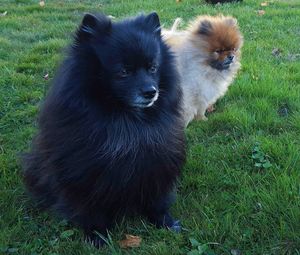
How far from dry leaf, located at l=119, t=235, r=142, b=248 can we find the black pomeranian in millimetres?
143

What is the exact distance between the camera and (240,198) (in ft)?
9.28

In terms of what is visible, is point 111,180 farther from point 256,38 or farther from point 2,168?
point 256,38

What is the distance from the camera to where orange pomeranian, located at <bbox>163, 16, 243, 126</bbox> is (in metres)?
4.23

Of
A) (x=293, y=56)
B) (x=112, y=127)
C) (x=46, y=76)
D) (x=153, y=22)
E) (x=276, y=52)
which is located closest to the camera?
(x=112, y=127)

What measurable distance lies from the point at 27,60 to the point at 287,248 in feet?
13.9

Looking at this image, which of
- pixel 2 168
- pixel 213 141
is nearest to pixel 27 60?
pixel 2 168

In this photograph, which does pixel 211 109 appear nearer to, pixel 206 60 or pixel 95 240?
pixel 206 60

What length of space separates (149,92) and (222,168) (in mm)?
1170

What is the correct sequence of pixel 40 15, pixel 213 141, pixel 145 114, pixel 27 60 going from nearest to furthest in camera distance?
pixel 145 114 → pixel 213 141 → pixel 27 60 → pixel 40 15

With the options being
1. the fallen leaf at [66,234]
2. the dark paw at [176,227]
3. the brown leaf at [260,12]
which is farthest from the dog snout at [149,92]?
the brown leaf at [260,12]

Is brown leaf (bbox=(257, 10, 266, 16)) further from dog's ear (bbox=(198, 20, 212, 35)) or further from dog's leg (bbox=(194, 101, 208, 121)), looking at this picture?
dog's leg (bbox=(194, 101, 208, 121))

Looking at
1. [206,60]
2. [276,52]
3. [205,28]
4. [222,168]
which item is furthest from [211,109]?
[276,52]

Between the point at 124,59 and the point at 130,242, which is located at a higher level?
the point at 124,59

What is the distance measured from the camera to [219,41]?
4223 millimetres
